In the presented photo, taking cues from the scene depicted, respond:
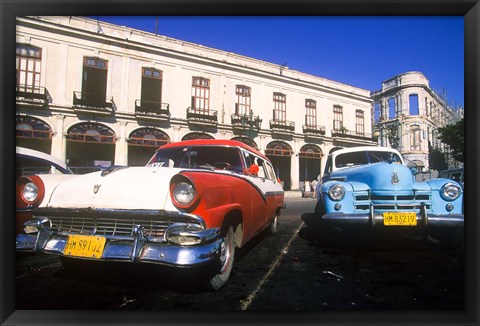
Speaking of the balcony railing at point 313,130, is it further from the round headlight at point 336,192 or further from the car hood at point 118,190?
the car hood at point 118,190

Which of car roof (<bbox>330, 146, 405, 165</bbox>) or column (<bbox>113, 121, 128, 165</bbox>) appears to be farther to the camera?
car roof (<bbox>330, 146, 405, 165</bbox>)

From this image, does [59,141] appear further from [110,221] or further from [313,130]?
[313,130]

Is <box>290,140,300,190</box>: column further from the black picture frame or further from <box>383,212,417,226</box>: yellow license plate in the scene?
the black picture frame

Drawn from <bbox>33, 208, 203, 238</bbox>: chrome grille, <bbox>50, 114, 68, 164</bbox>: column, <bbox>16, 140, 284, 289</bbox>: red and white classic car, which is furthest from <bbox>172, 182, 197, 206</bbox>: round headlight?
<bbox>50, 114, 68, 164</bbox>: column

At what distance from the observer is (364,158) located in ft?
11.8

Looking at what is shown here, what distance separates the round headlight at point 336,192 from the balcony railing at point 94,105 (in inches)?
116

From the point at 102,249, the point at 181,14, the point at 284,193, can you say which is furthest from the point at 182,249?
the point at 284,193

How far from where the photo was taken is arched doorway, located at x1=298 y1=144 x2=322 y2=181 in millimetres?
3892

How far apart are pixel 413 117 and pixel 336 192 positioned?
5.49ft

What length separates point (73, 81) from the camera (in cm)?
262

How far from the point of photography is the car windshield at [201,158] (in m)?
2.62

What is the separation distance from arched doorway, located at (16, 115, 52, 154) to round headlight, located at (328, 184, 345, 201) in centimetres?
332

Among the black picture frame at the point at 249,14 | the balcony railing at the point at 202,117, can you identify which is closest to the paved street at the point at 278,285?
the black picture frame at the point at 249,14
